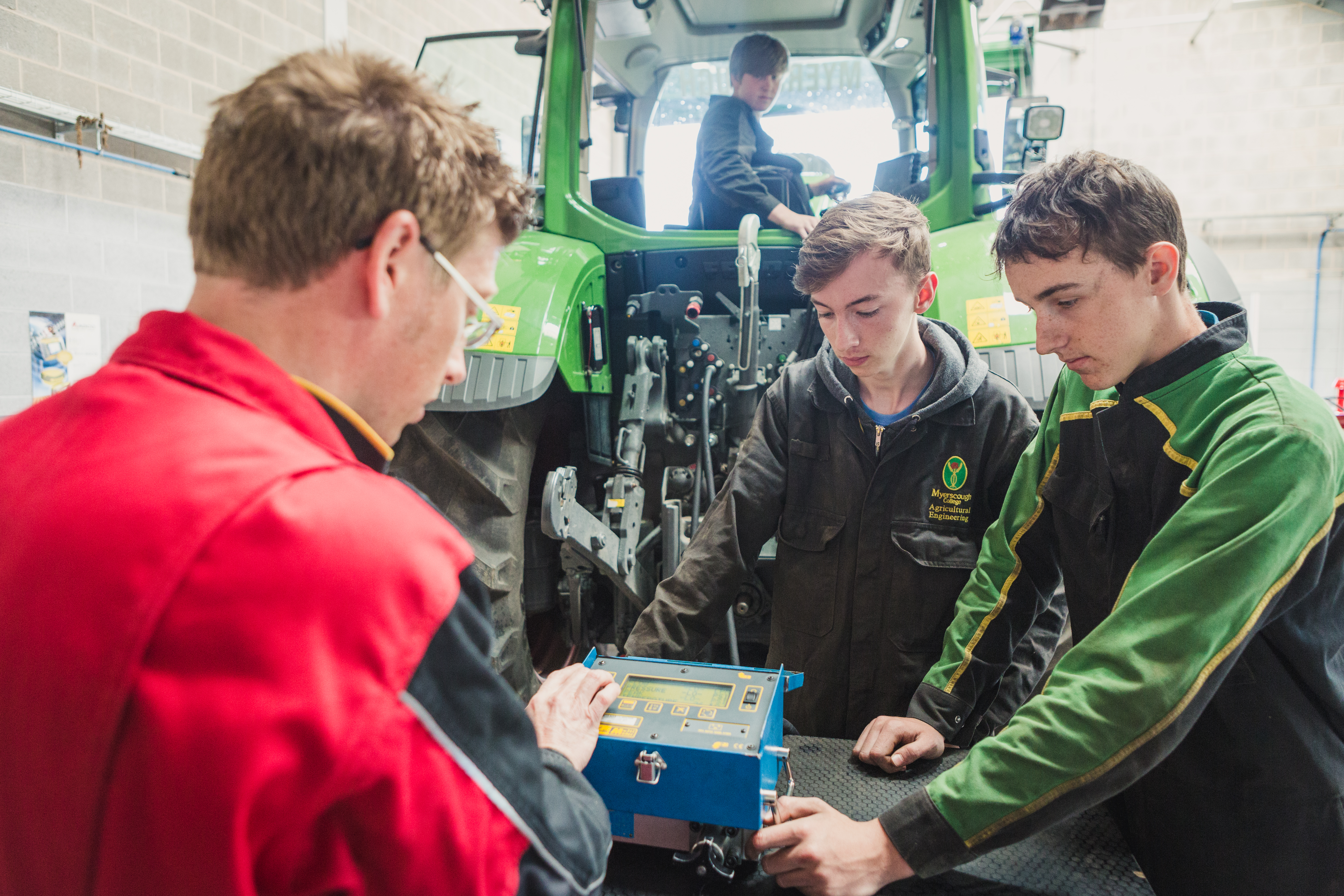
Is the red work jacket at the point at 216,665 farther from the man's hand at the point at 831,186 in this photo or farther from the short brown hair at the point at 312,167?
the man's hand at the point at 831,186

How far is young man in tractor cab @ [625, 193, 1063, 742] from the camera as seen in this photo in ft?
5.44

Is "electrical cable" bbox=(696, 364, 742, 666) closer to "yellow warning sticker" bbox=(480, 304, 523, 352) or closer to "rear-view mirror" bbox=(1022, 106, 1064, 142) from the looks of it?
"yellow warning sticker" bbox=(480, 304, 523, 352)

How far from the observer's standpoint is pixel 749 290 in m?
2.24

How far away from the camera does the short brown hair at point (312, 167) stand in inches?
25.6

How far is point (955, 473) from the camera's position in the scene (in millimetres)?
1668

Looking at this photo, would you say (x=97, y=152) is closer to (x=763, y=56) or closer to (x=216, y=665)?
(x=763, y=56)

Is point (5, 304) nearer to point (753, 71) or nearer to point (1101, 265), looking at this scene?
point (753, 71)

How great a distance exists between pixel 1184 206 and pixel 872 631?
8659mm

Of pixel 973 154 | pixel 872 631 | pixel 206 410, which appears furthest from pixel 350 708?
pixel 973 154

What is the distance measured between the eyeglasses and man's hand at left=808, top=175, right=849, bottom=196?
240cm

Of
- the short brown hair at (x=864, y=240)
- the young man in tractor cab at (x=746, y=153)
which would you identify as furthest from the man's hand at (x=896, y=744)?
the young man in tractor cab at (x=746, y=153)

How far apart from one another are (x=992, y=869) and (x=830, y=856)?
23 centimetres

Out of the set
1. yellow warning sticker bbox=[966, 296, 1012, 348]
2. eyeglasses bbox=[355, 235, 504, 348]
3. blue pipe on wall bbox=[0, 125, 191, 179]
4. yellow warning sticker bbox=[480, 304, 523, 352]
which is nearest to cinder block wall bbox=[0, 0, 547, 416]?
blue pipe on wall bbox=[0, 125, 191, 179]

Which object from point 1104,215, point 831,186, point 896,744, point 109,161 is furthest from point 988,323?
point 109,161
